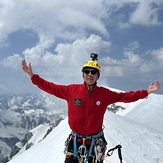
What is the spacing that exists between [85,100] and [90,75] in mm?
777

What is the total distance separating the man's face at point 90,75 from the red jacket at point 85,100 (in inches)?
8.8

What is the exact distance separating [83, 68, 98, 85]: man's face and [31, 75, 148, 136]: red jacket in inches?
8.8

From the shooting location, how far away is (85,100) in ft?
26.9

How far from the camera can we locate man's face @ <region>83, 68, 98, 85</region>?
323 inches

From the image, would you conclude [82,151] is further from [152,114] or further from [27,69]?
[152,114]

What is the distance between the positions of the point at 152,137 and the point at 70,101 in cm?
1612

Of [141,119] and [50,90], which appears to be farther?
[141,119]

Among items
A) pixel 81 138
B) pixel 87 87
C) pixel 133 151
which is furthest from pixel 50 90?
pixel 133 151

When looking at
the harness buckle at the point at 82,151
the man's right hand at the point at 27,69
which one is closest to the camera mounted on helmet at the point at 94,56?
the man's right hand at the point at 27,69

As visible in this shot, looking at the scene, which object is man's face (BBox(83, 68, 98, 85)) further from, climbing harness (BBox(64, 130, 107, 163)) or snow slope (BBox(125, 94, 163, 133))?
snow slope (BBox(125, 94, 163, 133))

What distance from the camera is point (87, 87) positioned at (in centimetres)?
836

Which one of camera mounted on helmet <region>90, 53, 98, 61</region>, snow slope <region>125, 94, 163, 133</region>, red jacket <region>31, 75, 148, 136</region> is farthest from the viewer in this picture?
snow slope <region>125, 94, 163, 133</region>

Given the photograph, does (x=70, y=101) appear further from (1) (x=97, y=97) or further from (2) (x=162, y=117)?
(2) (x=162, y=117)

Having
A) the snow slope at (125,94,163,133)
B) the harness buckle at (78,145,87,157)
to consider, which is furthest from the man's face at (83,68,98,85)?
the snow slope at (125,94,163,133)
